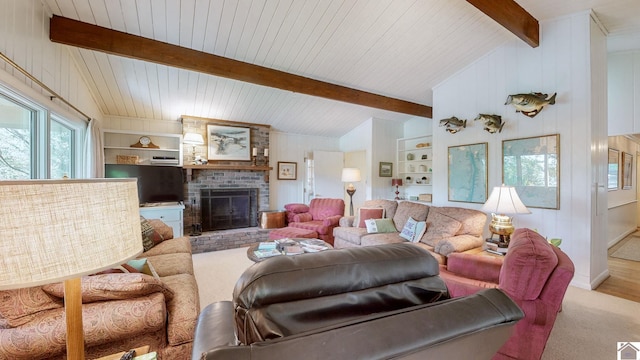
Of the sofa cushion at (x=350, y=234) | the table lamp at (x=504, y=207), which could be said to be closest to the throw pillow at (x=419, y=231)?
the sofa cushion at (x=350, y=234)

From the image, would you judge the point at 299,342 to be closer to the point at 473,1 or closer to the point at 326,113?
the point at 473,1

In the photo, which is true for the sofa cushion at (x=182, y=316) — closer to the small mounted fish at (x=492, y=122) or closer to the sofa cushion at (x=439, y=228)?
the sofa cushion at (x=439, y=228)

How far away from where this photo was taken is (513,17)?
2.79 meters

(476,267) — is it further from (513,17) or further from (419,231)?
(513,17)

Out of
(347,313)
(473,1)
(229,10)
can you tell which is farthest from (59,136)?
(473,1)

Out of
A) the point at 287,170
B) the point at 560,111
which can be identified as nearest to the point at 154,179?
the point at 287,170

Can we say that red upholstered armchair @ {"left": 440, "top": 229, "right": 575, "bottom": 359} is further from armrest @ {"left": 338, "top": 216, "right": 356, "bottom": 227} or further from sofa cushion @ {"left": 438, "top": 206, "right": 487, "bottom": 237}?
armrest @ {"left": 338, "top": 216, "right": 356, "bottom": 227}

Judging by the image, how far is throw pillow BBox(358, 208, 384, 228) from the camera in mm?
3961

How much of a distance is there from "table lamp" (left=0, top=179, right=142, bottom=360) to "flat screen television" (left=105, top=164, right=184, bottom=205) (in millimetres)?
4174

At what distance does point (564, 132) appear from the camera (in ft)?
10.0

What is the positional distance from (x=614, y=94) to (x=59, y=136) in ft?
25.1

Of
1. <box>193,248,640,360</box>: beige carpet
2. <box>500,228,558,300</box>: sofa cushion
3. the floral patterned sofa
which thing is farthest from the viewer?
<box>193,248,640,360</box>: beige carpet

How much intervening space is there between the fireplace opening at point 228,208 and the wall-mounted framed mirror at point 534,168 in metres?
4.55

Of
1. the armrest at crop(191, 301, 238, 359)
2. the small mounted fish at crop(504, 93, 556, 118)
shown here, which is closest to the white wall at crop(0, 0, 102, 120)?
the armrest at crop(191, 301, 238, 359)
